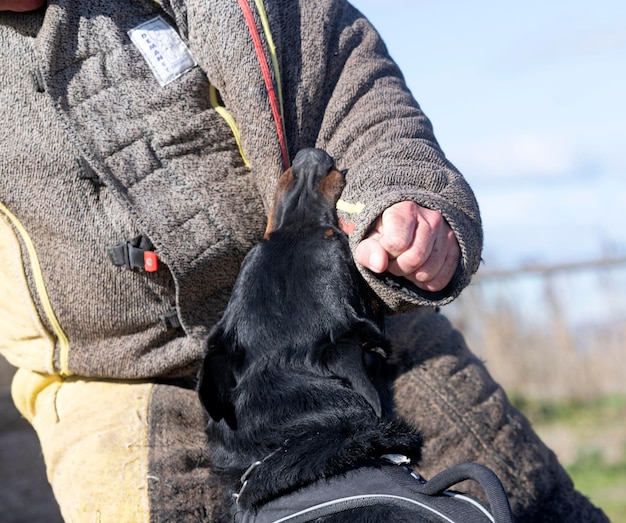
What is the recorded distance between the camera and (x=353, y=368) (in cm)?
241

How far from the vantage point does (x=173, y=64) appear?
2785 millimetres

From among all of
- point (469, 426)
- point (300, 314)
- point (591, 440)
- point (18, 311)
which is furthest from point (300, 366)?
point (591, 440)

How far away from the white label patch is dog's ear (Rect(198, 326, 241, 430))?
0.90 metres

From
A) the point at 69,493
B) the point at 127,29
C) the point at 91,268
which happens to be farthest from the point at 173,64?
the point at 69,493

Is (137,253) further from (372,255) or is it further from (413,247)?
(413,247)

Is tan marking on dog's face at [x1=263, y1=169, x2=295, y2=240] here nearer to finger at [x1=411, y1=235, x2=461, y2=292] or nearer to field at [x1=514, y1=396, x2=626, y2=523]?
finger at [x1=411, y1=235, x2=461, y2=292]

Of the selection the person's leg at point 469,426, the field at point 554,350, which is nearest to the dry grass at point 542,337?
the field at point 554,350

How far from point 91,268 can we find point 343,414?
102 centimetres

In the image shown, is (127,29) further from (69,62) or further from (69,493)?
(69,493)

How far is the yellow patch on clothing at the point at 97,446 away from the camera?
2.77 meters

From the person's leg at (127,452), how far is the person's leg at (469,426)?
754 millimetres

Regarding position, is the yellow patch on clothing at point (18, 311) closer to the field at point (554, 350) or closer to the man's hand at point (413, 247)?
the man's hand at point (413, 247)

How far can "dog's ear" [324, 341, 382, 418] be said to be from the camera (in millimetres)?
2348

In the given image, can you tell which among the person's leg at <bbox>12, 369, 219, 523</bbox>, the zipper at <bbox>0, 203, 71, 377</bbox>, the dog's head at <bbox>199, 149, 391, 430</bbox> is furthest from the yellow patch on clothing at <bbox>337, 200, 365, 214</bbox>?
the zipper at <bbox>0, 203, 71, 377</bbox>
